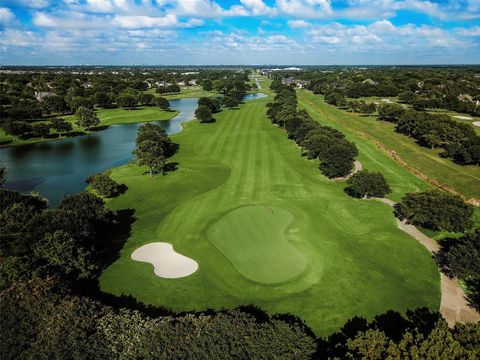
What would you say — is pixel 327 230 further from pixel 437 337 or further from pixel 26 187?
pixel 26 187

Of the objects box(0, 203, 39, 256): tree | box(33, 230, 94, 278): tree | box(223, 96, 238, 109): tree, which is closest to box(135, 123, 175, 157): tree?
box(0, 203, 39, 256): tree

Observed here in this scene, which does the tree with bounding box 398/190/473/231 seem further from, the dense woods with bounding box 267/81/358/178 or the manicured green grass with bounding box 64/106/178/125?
the manicured green grass with bounding box 64/106/178/125

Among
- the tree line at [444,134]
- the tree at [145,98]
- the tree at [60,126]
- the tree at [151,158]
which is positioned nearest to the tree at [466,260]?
the tree line at [444,134]

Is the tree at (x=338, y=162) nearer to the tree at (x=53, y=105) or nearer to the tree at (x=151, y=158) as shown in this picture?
the tree at (x=151, y=158)

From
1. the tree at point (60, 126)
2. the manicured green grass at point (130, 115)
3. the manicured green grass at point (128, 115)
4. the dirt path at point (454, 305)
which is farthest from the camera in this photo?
the manicured green grass at point (130, 115)

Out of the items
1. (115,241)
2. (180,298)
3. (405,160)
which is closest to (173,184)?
(115,241)
